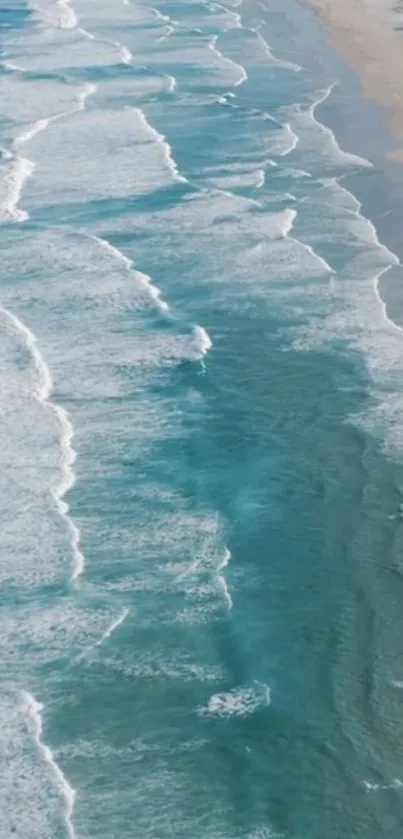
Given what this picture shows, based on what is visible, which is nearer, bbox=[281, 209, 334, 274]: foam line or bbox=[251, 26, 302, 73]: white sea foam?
bbox=[281, 209, 334, 274]: foam line

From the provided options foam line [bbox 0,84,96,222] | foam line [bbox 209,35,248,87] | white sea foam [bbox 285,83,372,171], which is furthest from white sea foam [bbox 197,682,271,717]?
foam line [bbox 209,35,248,87]

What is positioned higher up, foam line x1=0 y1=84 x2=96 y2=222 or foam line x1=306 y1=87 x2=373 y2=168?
foam line x1=306 y1=87 x2=373 y2=168

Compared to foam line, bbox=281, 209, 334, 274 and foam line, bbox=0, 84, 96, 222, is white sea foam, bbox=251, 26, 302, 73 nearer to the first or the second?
foam line, bbox=0, 84, 96, 222

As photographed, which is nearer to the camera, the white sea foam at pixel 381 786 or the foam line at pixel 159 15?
the white sea foam at pixel 381 786

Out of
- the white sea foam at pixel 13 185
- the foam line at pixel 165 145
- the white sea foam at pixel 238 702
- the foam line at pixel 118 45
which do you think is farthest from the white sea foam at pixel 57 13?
the white sea foam at pixel 238 702

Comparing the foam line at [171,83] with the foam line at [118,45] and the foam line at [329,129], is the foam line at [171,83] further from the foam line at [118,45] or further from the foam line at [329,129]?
the foam line at [329,129]

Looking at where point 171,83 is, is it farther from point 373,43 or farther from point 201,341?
point 201,341
